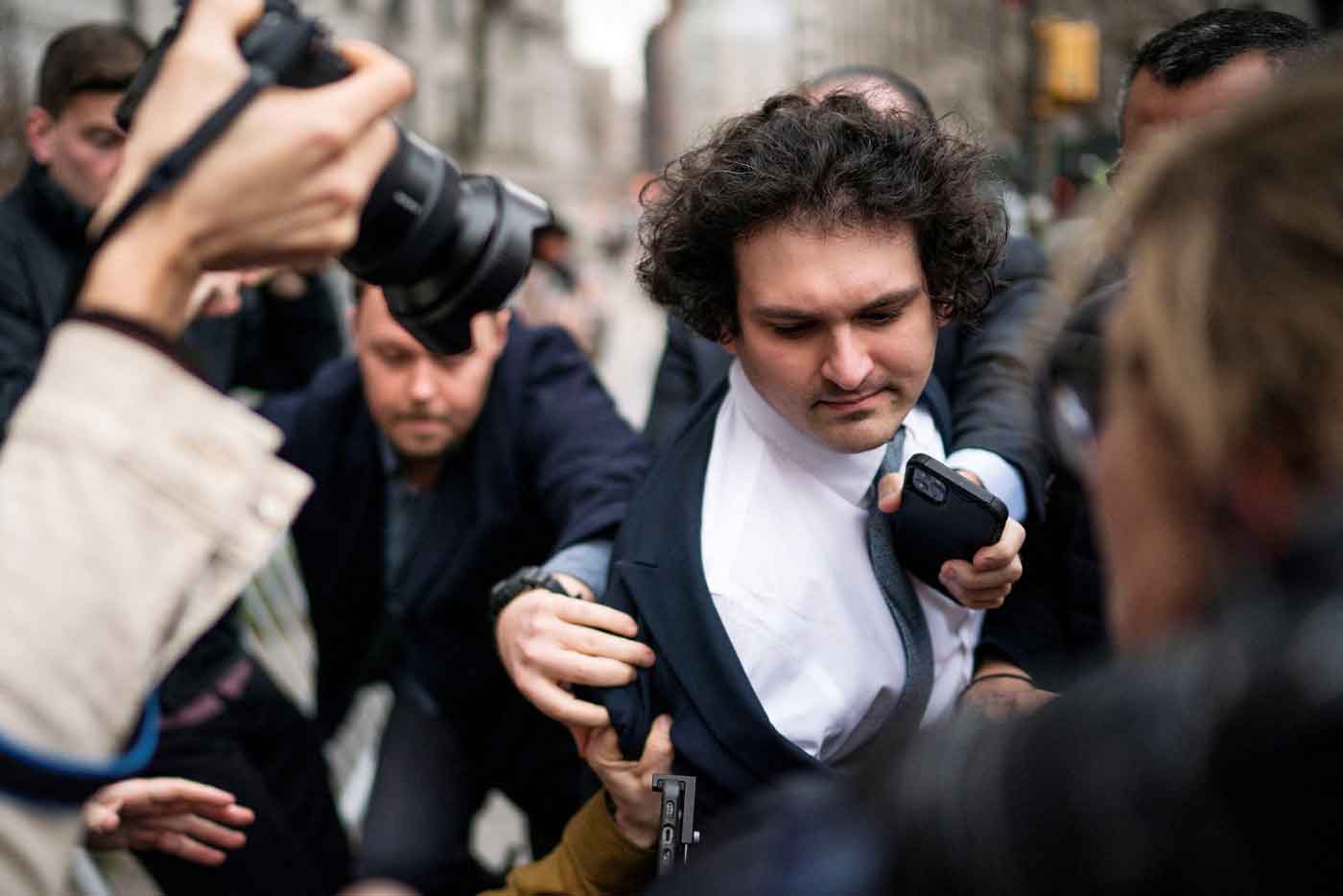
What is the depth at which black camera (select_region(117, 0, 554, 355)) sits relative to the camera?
59.4 inches

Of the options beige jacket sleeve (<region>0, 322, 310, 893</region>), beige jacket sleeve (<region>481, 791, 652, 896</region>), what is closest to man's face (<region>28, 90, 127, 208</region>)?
beige jacket sleeve (<region>481, 791, 652, 896</region>)

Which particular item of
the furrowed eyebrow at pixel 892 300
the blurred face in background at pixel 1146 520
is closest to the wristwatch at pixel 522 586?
the furrowed eyebrow at pixel 892 300

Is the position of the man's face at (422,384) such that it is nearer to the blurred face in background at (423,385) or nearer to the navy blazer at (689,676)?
the blurred face in background at (423,385)

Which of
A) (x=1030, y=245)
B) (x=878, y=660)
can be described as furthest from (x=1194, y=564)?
(x=1030, y=245)

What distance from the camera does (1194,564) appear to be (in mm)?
996

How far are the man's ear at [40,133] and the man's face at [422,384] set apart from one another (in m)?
1.16

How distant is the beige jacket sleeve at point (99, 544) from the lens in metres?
1.13

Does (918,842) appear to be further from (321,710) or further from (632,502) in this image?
(321,710)

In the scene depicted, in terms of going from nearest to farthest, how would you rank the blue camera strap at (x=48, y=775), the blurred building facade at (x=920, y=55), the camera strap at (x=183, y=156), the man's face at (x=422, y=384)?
the blue camera strap at (x=48, y=775)
the camera strap at (x=183, y=156)
the man's face at (x=422, y=384)
the blurred building facade at (x=920, y=55)

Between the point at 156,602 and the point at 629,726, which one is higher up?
the point at 156,602

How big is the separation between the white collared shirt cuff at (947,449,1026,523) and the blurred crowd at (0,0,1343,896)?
1cm

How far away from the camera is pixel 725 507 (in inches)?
82.6

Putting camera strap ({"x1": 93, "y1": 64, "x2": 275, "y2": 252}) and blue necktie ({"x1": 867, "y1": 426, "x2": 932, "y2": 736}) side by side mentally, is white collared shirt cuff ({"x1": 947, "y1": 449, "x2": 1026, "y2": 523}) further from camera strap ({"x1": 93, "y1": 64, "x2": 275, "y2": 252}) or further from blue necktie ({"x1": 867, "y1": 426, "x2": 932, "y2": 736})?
camera strap ({"x1": 93, "y1": 64, "x2": 275, "y2": 252})

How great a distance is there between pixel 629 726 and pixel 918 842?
1084 mm
